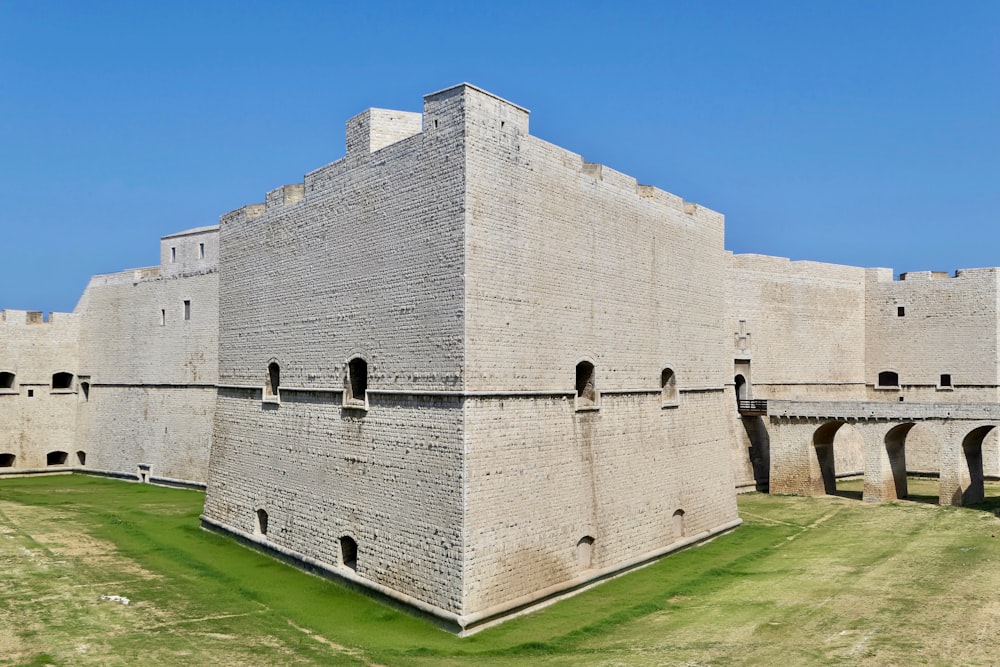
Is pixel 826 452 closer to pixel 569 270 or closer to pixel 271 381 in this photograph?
pixel 569 270

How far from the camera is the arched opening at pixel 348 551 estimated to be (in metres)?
17.8

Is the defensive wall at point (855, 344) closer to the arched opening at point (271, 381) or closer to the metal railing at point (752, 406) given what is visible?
the metal railing at point (752, 406)

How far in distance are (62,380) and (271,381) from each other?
1957 centimetres

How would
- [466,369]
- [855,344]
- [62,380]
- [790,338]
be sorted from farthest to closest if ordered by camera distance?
[855,344]
[62,380]
[790,338]
[466,369]

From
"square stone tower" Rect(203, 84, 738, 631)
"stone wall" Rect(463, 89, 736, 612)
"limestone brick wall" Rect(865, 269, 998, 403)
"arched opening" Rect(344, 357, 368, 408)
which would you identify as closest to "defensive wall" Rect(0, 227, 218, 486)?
"square stone tower" Rect(203, 84, 738, 631)

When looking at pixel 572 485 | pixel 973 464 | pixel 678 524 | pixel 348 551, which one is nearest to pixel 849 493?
pixel 973 464

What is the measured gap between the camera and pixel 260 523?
2102cm

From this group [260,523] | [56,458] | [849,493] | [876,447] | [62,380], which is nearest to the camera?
[260,523]

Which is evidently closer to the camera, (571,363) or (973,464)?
(571,363)

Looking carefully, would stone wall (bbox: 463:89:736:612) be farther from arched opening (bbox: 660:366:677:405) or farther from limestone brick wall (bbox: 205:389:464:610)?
limestone brick wall (bbox: 205:389:464:610)

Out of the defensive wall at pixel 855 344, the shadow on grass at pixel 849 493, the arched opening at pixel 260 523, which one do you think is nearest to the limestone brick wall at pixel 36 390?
the arched opening at pixel 260 523

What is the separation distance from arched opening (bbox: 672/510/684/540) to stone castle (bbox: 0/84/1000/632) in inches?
2.9

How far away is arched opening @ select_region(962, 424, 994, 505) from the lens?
26.7m

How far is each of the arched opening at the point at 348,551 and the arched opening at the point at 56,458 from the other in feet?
76.6
